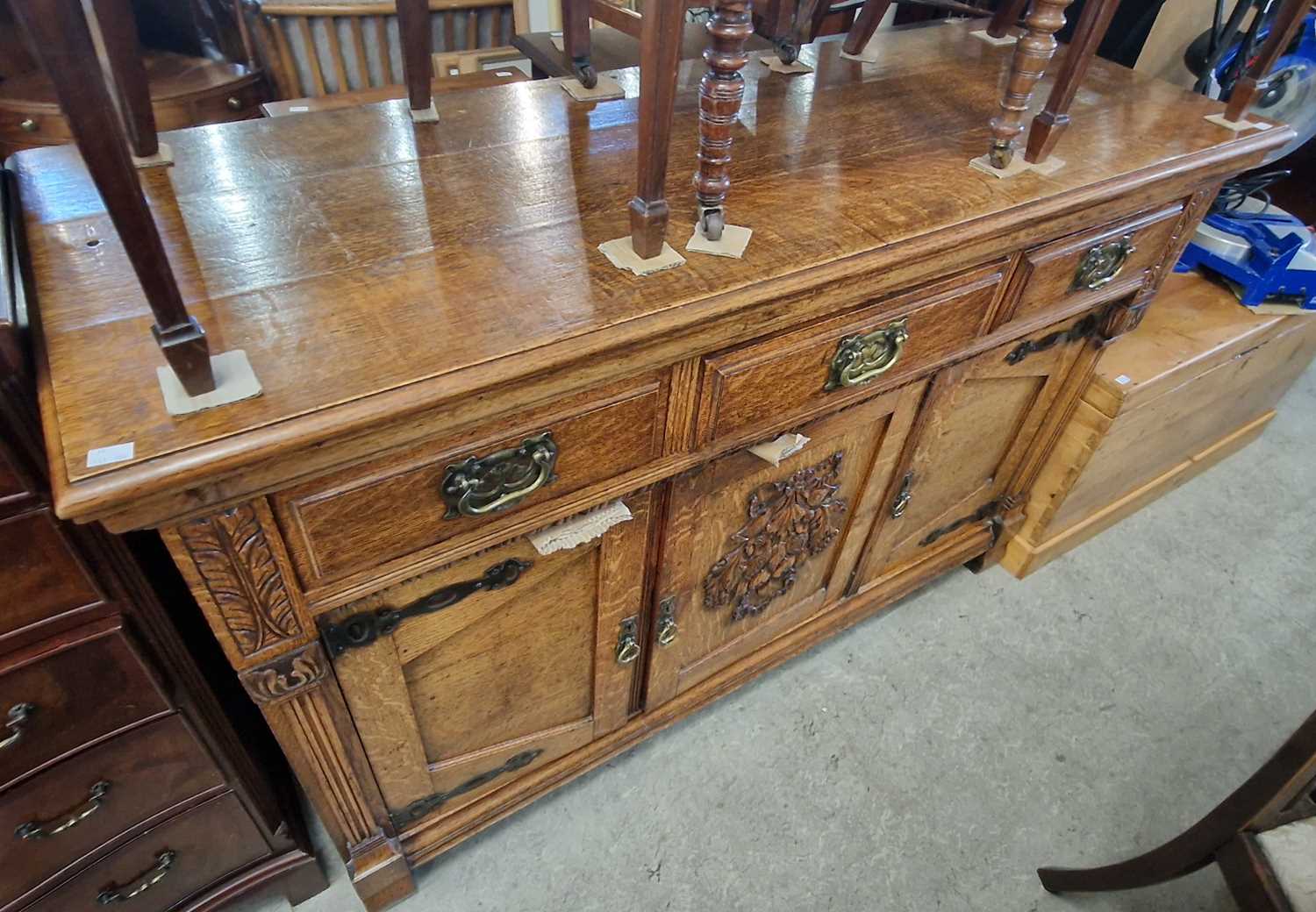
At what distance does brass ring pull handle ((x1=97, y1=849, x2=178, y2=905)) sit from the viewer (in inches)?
36.3

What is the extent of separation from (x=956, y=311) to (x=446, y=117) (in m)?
0.68

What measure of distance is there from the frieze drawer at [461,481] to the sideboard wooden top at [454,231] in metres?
0.08

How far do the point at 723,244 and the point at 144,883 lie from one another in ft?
3.34

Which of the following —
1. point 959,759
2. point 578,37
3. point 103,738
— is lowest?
point 959,759

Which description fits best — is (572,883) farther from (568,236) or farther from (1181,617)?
(1181,617)

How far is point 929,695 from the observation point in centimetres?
145

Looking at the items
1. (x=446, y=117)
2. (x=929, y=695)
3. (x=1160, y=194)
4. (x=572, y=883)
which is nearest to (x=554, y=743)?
(x=572, y=883)

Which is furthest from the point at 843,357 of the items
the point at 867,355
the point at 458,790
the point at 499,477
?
the point at 458,790

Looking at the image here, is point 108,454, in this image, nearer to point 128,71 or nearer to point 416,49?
point 128,71

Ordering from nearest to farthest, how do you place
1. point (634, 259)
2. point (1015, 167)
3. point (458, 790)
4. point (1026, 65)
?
point (634, 259)
point (1026, 65)
point (1015, 167)
point (458, 790)

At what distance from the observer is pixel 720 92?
0.66 meters

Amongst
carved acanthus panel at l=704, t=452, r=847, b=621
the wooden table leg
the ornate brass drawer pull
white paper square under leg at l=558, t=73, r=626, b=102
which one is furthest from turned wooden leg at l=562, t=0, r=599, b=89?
the ornate brass drawer pull

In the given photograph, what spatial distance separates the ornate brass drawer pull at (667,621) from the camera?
1063 mm

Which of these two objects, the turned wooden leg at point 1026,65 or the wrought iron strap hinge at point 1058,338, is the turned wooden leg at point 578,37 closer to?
the turned wooden leg at point 1026,65
